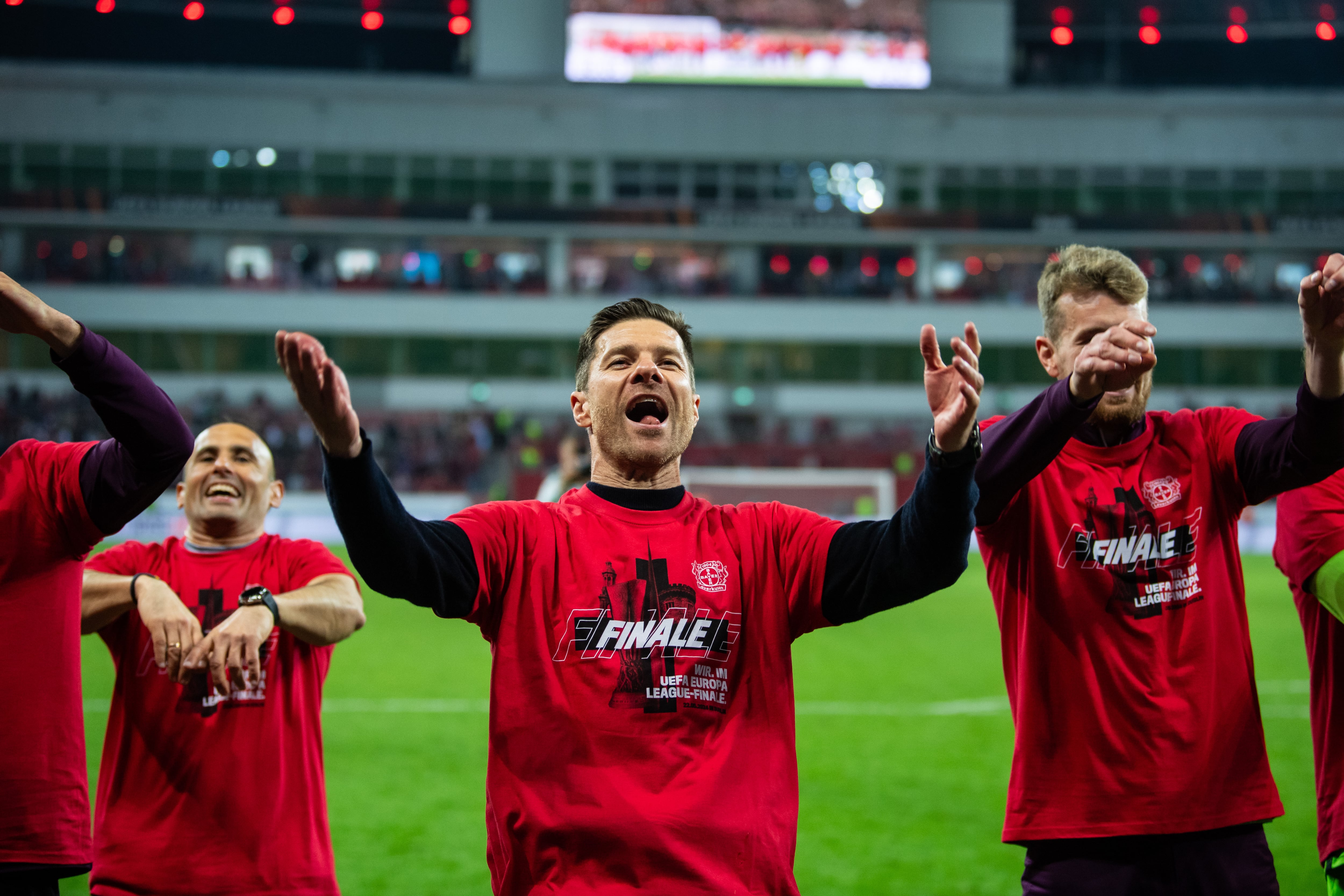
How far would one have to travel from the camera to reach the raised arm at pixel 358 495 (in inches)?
90.0

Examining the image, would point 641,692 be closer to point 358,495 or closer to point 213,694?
point 358,495

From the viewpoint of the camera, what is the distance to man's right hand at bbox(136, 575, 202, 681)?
320 centimetres

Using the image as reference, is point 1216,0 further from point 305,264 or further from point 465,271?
point 305,264

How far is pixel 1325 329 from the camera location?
297 centimetres

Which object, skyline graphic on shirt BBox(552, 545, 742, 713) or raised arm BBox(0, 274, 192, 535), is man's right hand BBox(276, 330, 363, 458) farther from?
raised arm BBox(0, 274, 192, 535)

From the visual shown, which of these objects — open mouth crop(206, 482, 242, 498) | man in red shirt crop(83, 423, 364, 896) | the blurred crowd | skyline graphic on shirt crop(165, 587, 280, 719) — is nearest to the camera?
man in red shirt crop(83, 423, 364, 896)

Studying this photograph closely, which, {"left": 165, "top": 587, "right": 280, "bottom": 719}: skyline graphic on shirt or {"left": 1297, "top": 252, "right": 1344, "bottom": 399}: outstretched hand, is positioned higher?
{"left": 1297, "top": 252, "right": 1344, "bottom": 399}: outstretched hand

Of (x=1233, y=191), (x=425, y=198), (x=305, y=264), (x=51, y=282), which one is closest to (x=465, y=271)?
(x=425, y=198)

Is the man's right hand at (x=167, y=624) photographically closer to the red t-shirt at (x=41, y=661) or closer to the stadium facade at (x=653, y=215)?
the red t-shirt at (x=41, y=661)

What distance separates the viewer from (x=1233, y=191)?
41656 millimetres

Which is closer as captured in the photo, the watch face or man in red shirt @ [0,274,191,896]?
man in red shirt @ [0,274,191,896]

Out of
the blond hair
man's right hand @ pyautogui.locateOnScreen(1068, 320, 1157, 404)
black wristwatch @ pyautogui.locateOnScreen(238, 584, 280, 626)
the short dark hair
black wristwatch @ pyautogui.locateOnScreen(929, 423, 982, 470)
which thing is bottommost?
black wristwatch @ pyautogui.locateOnScreen(238, 584, 280, 626)

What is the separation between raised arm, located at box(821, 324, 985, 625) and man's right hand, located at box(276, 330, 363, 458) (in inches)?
49.5

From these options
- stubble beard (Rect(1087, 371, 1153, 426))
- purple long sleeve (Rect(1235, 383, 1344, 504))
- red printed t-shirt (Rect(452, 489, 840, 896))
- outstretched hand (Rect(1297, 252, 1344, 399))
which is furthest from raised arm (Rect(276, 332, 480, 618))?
outstretched hand (Rect(1297, 252, 1344, 399))
